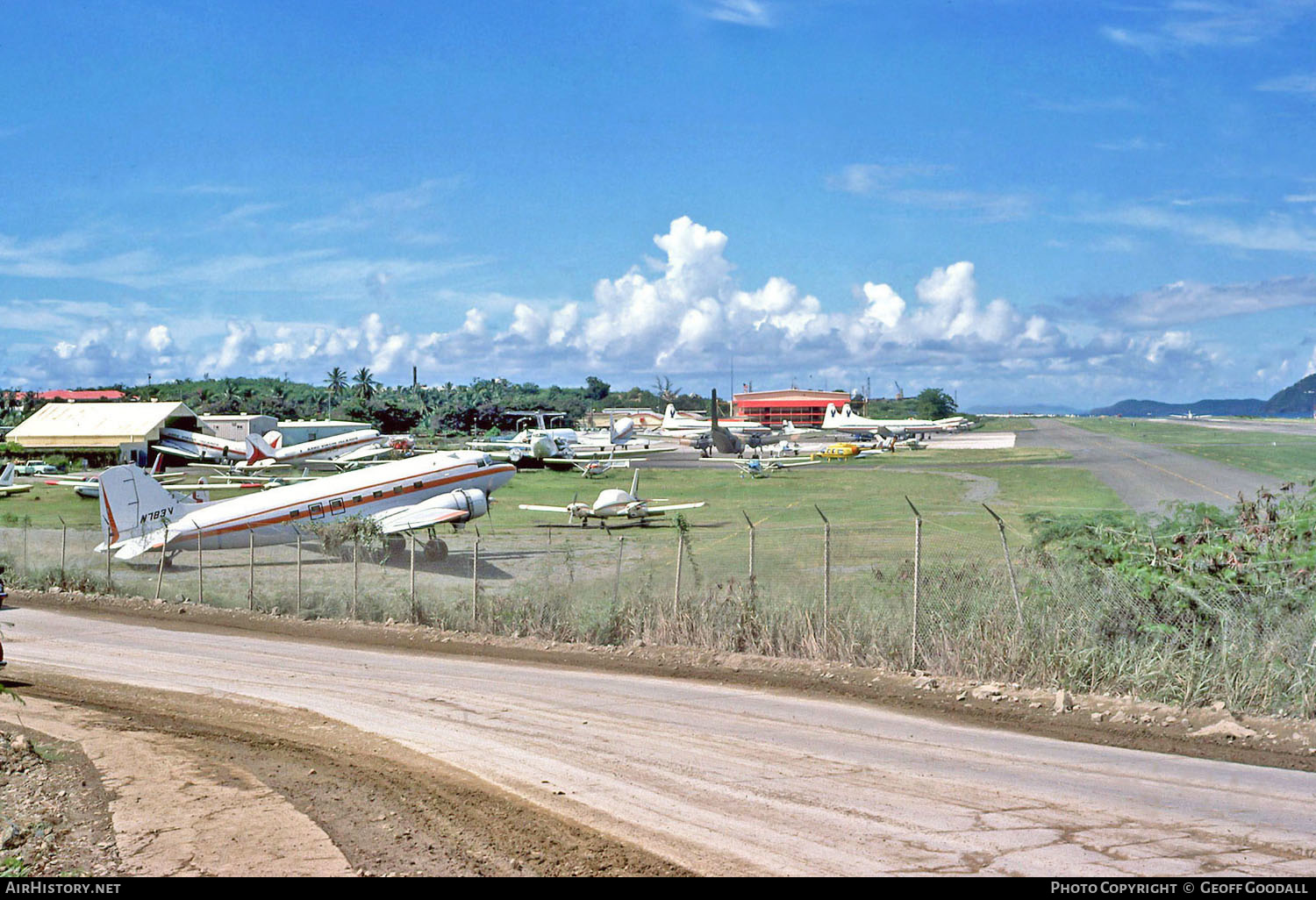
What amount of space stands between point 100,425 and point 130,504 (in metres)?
45.4

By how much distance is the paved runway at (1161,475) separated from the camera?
45.2 metres

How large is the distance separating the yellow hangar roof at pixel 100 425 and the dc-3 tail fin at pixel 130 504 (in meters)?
36.5

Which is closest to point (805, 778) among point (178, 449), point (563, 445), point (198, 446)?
point (563, 445)

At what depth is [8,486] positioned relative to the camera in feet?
155

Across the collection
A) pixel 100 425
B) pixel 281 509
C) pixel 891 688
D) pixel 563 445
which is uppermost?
pixel 100 425

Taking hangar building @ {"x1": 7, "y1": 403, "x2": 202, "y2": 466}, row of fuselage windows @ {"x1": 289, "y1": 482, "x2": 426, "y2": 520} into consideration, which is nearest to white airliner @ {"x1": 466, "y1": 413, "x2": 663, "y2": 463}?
hangar building @ {"x1": 7, "y1": 403, "x2": 202, "y2": 466}

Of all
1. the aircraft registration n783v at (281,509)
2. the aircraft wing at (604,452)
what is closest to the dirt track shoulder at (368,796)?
the aircraft registration n783v at (281,509)

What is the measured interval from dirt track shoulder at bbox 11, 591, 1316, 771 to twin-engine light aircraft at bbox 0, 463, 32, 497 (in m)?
28.9

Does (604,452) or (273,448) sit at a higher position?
(273,448)

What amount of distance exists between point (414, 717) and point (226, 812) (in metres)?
4.20

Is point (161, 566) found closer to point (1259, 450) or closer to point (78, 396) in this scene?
point (1259, 450)

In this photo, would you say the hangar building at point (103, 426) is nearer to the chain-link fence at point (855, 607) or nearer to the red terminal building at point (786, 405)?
the chain-link fence at point (855, 607)

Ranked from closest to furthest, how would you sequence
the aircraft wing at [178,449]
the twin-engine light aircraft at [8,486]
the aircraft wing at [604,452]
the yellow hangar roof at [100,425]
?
→ the twin-engine light aircraft at [8,486]
the aircraft wing at [178,449]
the yellow hangar roof at [100,425]
the aircraft wing at [604,452]
